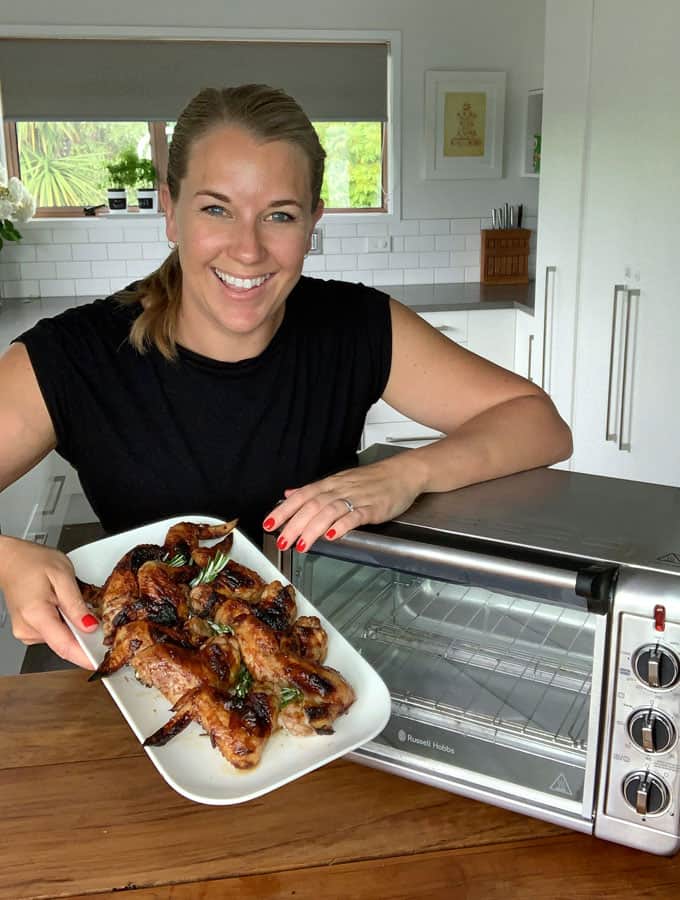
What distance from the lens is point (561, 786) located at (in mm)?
820

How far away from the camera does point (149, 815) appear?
2.72 ft

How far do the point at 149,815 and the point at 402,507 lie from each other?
1.29 ft

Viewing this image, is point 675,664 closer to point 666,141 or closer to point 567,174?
point 666,141

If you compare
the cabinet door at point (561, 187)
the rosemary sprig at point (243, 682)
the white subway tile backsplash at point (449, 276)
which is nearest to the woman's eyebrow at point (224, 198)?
the rosemary sprig at point (243, 682)

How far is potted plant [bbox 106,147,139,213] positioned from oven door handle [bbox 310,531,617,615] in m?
3.16

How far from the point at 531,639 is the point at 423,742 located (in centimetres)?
15

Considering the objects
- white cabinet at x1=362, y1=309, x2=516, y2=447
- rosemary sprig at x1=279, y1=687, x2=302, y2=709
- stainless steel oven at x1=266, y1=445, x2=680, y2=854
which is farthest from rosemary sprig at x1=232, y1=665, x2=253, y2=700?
white cabinet at x1=362, y1=309, x2=516, y2=447

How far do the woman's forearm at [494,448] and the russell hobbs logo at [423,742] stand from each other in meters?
0.28

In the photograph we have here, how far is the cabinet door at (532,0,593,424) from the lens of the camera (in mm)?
2564

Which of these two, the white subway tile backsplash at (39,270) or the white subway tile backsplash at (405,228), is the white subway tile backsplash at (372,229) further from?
the white subway tile backsplash at (39,270)

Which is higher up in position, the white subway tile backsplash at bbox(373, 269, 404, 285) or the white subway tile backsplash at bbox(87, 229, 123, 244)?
the white subway tile backsplash at bbox(87, 229, 123, 244)

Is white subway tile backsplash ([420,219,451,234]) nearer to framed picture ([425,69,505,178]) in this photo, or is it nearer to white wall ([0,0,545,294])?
white wall ([0,0,545,294])

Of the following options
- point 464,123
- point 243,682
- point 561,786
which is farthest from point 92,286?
point 561,786

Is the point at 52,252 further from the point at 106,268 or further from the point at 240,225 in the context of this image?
the point at 240,225
